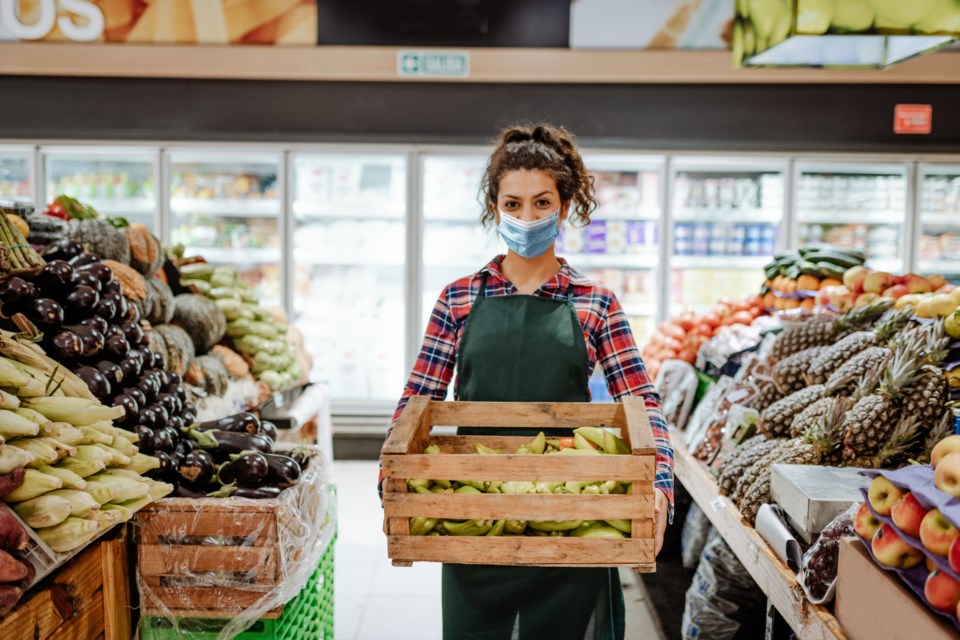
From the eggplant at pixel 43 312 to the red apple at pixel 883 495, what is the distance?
5.86 ft

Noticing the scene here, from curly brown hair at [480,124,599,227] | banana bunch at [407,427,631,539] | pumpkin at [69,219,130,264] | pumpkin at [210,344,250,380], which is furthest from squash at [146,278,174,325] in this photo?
banana bunch at [407,427,631,539]

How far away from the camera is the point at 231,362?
10.5 feet

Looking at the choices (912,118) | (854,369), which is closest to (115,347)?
(854,369)

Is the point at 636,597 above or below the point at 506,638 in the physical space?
below

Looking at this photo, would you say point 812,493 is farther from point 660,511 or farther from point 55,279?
point 55,279

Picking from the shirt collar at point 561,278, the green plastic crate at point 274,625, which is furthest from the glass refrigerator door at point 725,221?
the green plastic crate at point 274,625

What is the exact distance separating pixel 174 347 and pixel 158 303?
0.66ft

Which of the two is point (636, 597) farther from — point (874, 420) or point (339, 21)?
point (339, 21)

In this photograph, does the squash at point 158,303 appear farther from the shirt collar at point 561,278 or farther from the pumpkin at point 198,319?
the shirt collar at point 561,278

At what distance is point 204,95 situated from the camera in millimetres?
5137

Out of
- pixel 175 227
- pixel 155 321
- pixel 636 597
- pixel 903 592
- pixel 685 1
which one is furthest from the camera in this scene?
pixel 175 227

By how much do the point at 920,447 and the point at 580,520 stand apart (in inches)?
43.7

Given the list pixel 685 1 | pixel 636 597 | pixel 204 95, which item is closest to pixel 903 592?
pixel 636 597

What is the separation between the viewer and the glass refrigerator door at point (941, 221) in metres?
5.32
